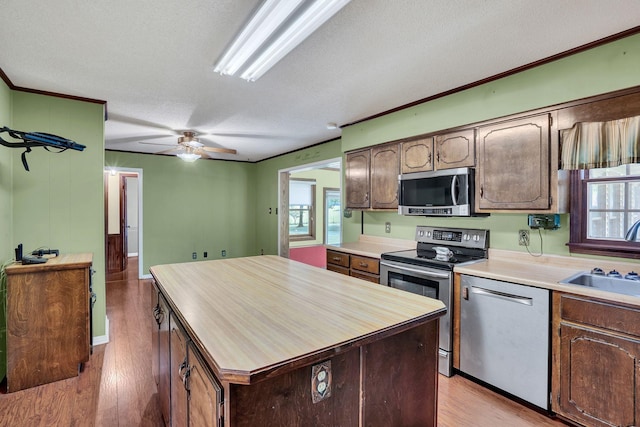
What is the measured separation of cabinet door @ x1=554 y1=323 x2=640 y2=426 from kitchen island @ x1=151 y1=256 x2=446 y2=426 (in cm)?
108

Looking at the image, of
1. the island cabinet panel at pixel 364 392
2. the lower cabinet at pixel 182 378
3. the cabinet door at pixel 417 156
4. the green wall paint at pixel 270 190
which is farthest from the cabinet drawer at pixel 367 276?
the green wall paint at pixel 270 190

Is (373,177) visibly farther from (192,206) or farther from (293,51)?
(192,206)

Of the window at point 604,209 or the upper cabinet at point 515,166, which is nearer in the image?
the window at point 604,209

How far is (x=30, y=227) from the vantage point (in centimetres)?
273

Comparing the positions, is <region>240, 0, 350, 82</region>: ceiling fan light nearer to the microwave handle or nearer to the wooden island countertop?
the wooden island countertop

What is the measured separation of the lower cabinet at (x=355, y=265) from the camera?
3.13 metres

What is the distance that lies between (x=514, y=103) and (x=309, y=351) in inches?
98.1

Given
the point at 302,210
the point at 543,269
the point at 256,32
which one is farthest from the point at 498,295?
the point at 302,210

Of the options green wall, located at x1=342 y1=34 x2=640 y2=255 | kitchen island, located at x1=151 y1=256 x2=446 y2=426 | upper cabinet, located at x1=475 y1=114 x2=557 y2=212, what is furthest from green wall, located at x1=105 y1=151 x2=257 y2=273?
upper cabinet, located at x1=475 y1=114 x2=557 y2=212

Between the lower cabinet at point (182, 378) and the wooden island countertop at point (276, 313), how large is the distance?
0.30ft

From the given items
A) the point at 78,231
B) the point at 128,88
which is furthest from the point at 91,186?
the point at 128,88

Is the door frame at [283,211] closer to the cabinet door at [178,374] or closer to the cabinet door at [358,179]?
the cabinet door at [358,179]

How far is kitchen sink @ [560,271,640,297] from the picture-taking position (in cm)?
191

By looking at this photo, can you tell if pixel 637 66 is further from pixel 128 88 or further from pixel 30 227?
pixel 30 227
